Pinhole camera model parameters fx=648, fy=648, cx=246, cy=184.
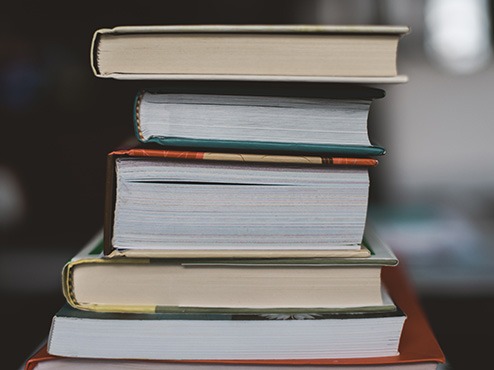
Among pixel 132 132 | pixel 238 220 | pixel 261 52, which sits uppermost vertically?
→ pixel 261 52

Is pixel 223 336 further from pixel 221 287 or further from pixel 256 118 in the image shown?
pixel 256 118

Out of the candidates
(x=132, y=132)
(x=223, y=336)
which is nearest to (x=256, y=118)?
(x=223, y=336)

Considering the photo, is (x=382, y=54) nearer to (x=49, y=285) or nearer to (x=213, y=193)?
(x=213, y=193)

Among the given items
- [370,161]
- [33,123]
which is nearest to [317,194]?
[370,161]

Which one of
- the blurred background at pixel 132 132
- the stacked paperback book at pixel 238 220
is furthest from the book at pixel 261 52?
the blurred background at pixel 132 132

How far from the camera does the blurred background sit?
1830 millimetres

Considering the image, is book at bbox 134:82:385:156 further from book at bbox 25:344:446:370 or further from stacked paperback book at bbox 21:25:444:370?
book at bbox 25:344:446:370

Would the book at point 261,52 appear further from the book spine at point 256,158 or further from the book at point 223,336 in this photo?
the book at point 223,336

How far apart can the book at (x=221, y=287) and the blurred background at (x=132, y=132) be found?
37.5 inches

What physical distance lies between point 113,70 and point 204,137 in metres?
0.08

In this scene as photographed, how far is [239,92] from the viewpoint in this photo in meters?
0.48

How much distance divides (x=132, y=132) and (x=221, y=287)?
142 centimetres

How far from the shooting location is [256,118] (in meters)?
0.49

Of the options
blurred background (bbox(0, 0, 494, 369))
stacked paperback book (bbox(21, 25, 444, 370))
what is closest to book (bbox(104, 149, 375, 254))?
stacked paperback book (bbox(21, 25, 444, 370))
